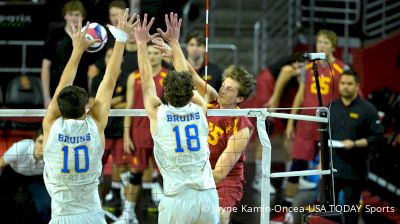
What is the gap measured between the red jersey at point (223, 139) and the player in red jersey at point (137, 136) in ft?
9.60

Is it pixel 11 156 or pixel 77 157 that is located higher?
pixel 77 157

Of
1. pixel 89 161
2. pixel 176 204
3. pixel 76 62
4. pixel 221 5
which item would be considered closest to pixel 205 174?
pixel 176 204

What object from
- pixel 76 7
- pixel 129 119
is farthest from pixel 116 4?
pixel 129 119

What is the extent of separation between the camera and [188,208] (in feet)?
25.3

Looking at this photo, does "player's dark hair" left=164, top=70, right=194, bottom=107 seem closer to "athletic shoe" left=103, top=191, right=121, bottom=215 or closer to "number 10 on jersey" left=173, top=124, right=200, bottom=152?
"number 10 on jersey" left=173, top=124, right=200, bottom=152

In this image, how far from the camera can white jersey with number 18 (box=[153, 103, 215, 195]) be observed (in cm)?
775

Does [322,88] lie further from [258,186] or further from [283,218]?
[258,186]

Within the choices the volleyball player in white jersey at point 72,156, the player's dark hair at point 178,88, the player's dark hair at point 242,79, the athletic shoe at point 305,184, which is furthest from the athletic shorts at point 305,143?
the volleyball player in white jersey at point 72,156

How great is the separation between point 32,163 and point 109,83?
274cm

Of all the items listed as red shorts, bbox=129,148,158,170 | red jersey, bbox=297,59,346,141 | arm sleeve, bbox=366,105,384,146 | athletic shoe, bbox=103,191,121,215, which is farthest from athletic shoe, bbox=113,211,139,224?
arm sleeve, bbox=366,105,384,146

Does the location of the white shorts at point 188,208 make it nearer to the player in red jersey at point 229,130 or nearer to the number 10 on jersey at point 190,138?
the number 10 on jersey at point 190,138

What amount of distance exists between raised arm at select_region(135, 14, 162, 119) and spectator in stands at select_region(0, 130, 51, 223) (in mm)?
2420

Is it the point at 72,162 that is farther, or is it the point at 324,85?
the point at 324,85

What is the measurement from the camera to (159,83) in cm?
1180
